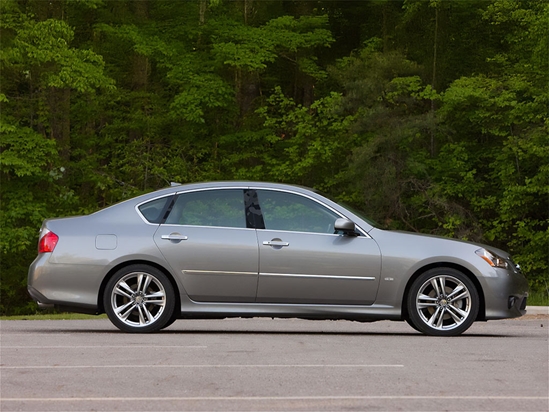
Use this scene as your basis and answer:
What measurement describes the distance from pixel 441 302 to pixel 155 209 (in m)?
3.24

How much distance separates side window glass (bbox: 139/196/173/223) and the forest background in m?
18.8

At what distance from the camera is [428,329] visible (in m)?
12.0

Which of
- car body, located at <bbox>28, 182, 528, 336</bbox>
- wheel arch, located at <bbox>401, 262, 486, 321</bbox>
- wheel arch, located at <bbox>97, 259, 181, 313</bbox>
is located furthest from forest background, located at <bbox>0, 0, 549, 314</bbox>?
wheel arch, located at <bbox>97, 259, 181, 313</bbox>

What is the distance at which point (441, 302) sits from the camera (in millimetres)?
11977

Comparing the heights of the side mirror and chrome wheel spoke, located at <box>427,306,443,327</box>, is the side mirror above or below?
above

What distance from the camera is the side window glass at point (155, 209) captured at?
12.3 metres

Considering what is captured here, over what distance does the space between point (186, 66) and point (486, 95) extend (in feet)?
29.7

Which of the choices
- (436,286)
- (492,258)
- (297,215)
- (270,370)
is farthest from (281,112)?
(270,370)

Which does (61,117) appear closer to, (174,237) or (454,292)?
(174,237)

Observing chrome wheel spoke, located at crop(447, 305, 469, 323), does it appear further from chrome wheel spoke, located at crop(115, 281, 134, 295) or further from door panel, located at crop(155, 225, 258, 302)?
chrome wheel spoke, located at crop(115, 281, 134, 295)

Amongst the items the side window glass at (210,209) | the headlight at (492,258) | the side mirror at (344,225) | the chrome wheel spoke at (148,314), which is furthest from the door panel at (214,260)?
the headlight at (492,258)

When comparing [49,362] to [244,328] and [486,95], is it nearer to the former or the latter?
[244,328]

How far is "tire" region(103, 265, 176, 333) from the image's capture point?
11.9 m

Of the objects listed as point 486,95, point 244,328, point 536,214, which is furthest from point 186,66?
point 244,328
